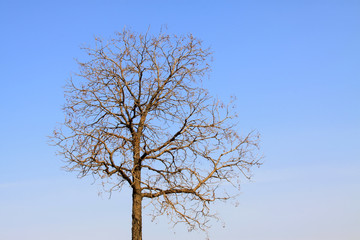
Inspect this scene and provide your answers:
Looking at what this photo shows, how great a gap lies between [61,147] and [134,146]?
2598mm

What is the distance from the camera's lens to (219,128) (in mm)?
17312

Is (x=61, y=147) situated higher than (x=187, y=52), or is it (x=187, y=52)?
(x=187, y=52)

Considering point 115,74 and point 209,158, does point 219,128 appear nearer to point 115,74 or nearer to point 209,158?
point 209,158

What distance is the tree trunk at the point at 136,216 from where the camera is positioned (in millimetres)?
15938

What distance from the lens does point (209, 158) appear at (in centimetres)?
1695

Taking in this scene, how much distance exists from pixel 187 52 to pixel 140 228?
680 centimetres

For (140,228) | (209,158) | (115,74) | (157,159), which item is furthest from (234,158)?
(115,74)

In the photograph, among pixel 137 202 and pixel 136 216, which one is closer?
pixel 136 216

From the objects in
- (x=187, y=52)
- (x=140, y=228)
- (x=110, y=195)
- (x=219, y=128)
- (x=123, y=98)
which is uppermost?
(x=187, y=52)

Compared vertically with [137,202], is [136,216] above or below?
below

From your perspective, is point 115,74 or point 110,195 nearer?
point 110,195

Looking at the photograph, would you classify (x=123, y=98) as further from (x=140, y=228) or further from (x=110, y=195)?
(x=140, y=228)

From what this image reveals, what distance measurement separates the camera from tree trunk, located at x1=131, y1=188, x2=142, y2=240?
52.3ft

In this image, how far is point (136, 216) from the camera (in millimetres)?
16016
